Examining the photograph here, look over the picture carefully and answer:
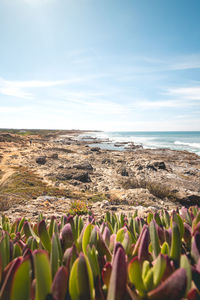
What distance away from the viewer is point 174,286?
Result: 1.88ft

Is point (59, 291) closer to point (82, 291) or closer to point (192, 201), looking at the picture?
point (82, 291)

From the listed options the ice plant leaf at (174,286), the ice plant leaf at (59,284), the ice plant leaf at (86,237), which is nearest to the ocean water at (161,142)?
the ice plant leaf at (86,237)

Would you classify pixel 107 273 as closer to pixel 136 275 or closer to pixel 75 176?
pixel 136 275

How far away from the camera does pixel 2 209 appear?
14.3 ft

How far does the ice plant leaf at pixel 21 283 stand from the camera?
23.6 inches

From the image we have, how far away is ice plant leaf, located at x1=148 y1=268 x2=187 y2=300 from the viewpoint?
568mm

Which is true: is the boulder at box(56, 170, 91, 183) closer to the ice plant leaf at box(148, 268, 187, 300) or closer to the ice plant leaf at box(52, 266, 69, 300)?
the ice plant leaf at box(52, 266, 69, 300)

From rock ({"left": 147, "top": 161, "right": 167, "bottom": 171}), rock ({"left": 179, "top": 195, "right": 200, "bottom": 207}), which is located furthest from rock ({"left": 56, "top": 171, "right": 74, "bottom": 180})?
rock ({"left": 147, "top": 161, "right": 167, "bottom": 171})

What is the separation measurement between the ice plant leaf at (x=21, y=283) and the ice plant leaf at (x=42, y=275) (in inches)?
1.2

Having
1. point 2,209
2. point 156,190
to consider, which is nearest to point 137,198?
point 156,190

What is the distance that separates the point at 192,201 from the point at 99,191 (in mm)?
3506

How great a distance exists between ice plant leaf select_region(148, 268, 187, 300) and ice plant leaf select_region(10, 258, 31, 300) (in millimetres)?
423

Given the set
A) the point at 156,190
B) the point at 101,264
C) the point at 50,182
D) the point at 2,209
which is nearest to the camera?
the point at 101,264

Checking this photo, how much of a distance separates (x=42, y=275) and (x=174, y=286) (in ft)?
1.42
